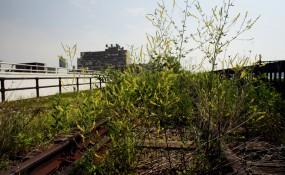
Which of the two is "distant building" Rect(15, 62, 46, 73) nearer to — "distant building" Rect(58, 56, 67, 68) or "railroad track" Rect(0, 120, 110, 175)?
"railroad track" Rect(0, 120, 110, 175)

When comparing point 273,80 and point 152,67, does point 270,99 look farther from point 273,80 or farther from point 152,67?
point 152,67

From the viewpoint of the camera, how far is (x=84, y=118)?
3.79 metres

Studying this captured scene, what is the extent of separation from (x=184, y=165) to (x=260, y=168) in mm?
800

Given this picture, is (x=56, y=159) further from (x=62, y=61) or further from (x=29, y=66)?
(x=29, y=66)

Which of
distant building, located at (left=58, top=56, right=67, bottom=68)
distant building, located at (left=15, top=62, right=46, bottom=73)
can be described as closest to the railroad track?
distant building, located at (left=58, top=56, right=67, bottom=68)

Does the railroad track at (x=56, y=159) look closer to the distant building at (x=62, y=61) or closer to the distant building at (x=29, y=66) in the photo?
the distant building at (x=62, y=61)

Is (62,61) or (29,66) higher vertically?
(62,61)

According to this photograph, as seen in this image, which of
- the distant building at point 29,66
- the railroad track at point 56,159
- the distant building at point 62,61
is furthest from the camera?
the distant building at point 29,66

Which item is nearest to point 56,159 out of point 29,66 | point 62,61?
point 62,61

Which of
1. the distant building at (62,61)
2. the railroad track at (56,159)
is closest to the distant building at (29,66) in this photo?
the railroad track at (56,159)

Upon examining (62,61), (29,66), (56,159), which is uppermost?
(62,61)

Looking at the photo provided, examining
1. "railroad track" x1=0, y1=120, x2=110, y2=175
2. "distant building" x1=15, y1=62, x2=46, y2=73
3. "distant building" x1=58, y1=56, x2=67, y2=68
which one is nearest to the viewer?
"railroad track" x1=0, y1=120, x2=110, y2=175

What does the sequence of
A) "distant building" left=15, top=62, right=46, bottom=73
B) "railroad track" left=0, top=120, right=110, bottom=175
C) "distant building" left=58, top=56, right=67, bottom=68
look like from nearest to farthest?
"railroad track" left=0, top=120, right=110, bottom=175, "distant building" left=58, top=56, right=67, bottom=68, "distant building" left=15, top=62, right=46, bottom=73

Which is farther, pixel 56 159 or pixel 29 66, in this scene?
pixel 29 66
